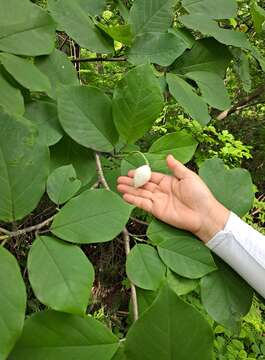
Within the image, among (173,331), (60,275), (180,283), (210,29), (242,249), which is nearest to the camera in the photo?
(173,331)

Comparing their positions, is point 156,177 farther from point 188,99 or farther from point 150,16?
point 150,16

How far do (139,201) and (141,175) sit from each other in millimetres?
47

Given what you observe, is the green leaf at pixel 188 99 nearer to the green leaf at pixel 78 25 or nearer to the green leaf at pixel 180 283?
the green leaf at pixel 78 25

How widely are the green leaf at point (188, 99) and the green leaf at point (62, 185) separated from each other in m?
0.27

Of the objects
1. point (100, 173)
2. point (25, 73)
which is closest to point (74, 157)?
point (100, 173)

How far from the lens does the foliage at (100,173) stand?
46 cm

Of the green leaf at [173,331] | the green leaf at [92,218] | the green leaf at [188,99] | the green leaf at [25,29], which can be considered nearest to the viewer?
the green leaf at [173,331]

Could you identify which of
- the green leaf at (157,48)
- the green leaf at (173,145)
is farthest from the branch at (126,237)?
the green leaf at (157,48)

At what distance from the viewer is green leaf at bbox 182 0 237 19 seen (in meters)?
0.86

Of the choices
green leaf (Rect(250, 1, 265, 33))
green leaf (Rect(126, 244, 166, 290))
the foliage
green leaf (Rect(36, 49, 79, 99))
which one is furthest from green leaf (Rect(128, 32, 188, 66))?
green leaf (Rect(126, 244, 166, 290))

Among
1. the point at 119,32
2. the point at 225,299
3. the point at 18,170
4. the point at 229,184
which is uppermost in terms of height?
the point at 119,32

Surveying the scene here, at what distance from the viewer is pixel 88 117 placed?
2.27ft

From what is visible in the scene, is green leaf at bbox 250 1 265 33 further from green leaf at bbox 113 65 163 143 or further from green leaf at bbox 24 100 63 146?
green leaf at bbox 24 100 63 146

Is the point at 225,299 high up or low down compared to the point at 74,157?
down
